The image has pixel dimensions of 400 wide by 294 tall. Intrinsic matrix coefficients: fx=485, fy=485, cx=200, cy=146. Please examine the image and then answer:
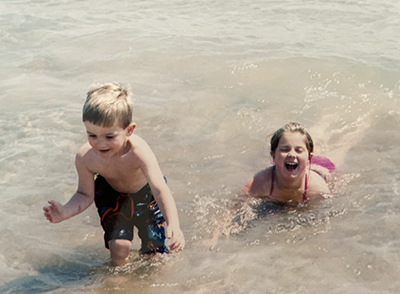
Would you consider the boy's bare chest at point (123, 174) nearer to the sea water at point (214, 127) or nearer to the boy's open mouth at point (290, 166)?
the sea water at point (214, 127)

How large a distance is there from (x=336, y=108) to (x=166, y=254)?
375 cm

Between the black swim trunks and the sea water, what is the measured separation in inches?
6.8

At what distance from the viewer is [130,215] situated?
365 cm

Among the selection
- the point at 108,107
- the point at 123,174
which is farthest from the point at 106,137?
the point at 123,174

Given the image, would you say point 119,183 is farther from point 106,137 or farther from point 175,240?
point 175,240

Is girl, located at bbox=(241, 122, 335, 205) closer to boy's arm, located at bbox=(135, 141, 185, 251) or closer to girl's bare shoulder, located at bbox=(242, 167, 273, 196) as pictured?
girl's bare shoulder, located at bbox=(242, 167, 273, 196)

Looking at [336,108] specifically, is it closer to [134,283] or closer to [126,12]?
[134,283]

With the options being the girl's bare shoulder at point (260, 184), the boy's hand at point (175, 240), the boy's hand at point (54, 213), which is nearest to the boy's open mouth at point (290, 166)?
the girl's bare shoulder at point (260, 184)

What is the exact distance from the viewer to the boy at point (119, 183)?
3.12 meters

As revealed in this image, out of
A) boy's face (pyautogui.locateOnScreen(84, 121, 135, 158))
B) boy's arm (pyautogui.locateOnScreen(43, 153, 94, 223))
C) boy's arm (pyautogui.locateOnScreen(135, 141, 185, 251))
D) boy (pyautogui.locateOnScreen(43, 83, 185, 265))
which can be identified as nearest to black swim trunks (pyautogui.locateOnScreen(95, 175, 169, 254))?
boy (pyautogui.locateOnScreen(43, 83, 185, 265))

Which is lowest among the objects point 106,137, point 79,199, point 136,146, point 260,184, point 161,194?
point 260,184

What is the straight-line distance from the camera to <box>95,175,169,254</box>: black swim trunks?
3.62m

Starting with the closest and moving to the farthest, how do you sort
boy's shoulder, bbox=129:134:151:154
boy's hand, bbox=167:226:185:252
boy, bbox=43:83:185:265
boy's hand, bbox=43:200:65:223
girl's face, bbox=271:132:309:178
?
boy's hand, bbox=167:226:185:252
boy, bbox=43:83:185:265
boy's hand, bbox=43:200:65:223
boy's shoulder, bbox=129:134:151:154
girl's face, bbox=271:132:309:178

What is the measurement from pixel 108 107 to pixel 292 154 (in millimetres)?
1879
